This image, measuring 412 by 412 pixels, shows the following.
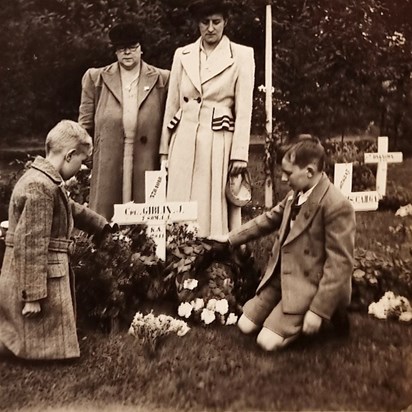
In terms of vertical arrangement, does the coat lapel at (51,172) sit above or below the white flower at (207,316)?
above

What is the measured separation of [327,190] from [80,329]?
112cm

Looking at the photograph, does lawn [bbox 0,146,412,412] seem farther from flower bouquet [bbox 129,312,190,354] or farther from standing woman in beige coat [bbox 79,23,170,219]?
standing woman in beige coat [bbox 79,23,170,219]

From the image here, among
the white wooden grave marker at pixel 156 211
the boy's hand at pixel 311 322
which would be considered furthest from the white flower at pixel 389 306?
the white wooden grave marker at pixel 156 211

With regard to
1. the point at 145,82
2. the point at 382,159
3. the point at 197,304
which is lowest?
the point at 197,304

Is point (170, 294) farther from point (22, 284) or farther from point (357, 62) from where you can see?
point (357, 62)

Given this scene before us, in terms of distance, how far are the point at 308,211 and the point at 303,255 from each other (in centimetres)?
18

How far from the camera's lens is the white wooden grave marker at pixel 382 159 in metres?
2.85

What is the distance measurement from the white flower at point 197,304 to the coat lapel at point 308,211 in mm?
412

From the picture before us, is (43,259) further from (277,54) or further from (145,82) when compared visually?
(277,54)

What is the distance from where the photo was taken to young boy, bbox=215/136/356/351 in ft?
8.92

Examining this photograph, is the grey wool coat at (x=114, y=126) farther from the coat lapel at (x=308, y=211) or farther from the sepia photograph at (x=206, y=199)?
the coat lapel at (x=308, y=211)

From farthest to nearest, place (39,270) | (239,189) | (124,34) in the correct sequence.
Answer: (239,189)
(124,34)
(39,270)

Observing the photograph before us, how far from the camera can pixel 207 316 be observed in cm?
276

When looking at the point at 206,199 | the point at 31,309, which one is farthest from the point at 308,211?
the point at 31,309
